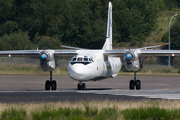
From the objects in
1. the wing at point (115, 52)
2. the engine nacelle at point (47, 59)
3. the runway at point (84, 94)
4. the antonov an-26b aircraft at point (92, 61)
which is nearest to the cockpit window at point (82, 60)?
the antonov an-26b aircraft at point (92, 61)

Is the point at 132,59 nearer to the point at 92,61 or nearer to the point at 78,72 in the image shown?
the point at 92,61

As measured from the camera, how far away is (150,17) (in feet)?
248

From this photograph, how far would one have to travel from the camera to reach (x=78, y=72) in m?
22.7

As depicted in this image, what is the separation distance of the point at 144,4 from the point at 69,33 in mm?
20091

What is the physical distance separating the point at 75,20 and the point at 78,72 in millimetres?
48010

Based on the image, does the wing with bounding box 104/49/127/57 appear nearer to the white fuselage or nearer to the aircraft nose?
the white fuselage

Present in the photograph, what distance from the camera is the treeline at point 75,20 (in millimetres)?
68375

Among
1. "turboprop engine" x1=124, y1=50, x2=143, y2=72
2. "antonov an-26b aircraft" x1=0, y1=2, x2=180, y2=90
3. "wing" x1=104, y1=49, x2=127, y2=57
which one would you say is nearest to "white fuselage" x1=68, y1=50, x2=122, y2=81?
"antonov an-26b aircraft" x1=0, y1=2, x2=180, y2=90

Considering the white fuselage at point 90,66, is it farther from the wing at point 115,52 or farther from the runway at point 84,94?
the runway at point 84,94

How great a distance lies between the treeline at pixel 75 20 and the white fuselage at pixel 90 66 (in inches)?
1540

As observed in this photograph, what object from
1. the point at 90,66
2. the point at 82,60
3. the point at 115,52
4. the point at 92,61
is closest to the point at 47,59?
the point at 82,60

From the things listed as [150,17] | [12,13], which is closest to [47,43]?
[12,13]

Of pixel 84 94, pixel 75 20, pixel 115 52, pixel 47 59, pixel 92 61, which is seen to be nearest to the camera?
pixel 84 94

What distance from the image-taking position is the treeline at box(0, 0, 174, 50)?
6838 cm
